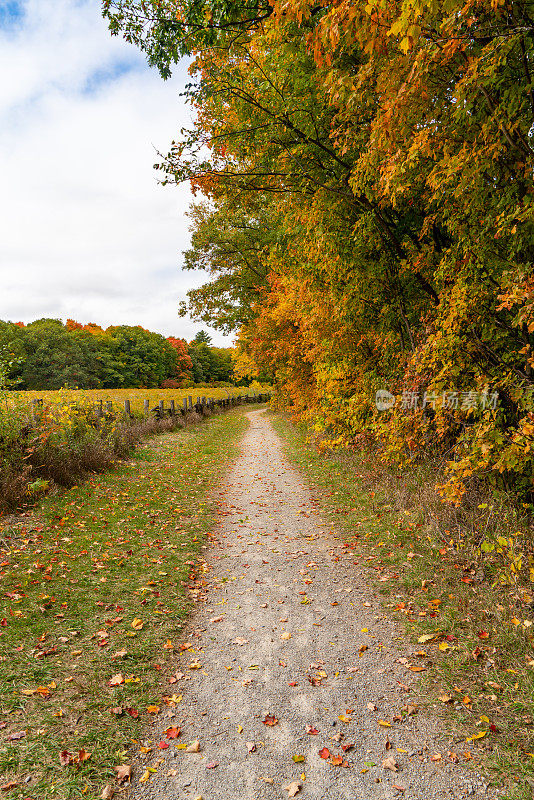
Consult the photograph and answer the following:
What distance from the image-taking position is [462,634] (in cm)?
400

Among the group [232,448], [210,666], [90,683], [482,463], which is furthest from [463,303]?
[232,448]

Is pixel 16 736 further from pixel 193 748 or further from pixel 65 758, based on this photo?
pixel 193 748

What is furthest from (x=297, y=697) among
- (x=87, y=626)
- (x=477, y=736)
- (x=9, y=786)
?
(x=87, y=626)

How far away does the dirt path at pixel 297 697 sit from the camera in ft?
8.98

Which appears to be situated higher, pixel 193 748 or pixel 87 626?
pixel 87 626

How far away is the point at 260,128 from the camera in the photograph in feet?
23.6

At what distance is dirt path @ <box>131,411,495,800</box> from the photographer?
274cm

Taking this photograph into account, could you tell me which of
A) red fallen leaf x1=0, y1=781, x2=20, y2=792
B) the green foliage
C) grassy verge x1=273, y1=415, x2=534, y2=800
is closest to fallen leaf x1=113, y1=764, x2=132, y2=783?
red fallen leaf x1=0, y1=781, x2=20, y2=792

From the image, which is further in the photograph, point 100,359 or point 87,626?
point 100,359

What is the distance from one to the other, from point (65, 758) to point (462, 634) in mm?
3391

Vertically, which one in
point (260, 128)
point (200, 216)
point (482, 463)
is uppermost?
point (200, 216)

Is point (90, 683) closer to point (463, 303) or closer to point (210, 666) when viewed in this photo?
point (210, 666)

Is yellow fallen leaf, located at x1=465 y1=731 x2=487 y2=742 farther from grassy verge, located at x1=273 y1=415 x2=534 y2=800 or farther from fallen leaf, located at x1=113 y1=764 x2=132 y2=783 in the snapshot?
fallen leaf, located at x1=113 y1=764 x2=132 y2=783

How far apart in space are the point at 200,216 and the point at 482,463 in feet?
77.0
